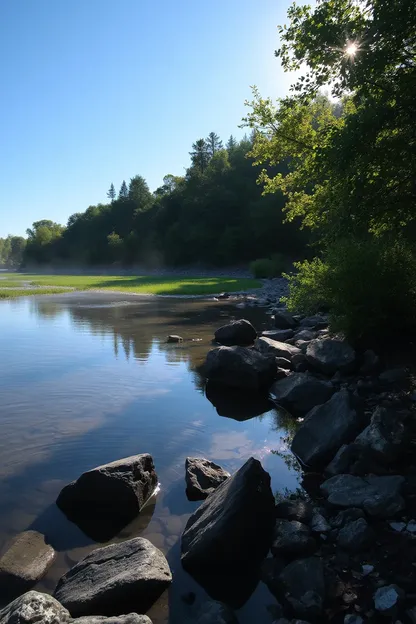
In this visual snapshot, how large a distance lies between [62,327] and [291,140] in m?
17.0

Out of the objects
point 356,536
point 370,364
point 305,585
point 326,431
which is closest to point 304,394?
point 370,364

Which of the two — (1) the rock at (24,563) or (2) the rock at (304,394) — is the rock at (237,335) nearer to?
(2) the rock at (304,394)

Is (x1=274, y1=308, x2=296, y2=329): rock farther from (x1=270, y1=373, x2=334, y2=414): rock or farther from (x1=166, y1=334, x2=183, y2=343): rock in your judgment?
(x1=270, y1=373, x2=334, y2=414): rock

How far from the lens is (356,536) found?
535 cm

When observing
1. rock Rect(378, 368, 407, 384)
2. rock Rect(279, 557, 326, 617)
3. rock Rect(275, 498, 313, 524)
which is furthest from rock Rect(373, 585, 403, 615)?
rock Rect(378, 368, 407, 384)

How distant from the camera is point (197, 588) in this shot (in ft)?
16.7

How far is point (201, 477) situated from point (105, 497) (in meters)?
1.55

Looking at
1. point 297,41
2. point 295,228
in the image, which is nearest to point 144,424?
point 297,41

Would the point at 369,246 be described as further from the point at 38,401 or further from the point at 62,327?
the point at 62,327

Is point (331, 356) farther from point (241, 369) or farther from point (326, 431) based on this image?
point (326, 431)

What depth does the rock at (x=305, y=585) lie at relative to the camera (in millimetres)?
4465

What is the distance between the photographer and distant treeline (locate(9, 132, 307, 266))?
8562 cm

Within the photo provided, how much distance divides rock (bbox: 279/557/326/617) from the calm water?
280 mm

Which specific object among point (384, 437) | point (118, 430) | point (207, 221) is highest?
point (207, 221)
